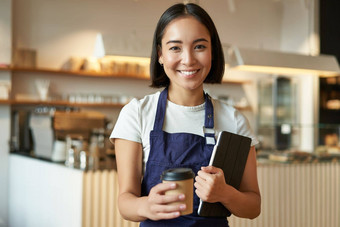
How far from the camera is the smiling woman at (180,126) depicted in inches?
49.2

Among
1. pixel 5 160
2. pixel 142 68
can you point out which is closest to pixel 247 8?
pixel 142 68

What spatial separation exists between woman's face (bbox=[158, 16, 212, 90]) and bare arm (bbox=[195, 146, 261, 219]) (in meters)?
0.28

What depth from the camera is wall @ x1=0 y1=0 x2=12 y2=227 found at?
5.50 m

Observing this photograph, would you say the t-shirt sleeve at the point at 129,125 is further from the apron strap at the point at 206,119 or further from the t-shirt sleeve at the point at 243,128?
the t-shirt sleeve at the point at 243,128

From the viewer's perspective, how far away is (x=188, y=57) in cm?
124

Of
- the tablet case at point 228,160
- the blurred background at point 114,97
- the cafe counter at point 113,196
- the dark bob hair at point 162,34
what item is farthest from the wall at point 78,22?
the tablet case at point 228,160

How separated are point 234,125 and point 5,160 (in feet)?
15.4

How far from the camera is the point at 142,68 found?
6613mm

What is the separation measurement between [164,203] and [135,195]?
8.6 inches

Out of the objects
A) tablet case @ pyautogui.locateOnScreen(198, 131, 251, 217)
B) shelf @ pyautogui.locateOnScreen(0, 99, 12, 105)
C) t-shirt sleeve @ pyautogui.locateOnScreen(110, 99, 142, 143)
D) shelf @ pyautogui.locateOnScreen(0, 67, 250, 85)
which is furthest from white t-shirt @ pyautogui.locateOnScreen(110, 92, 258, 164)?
A: shelf @ pyautogui.locateOnScreen(0, 67, 250, 85)

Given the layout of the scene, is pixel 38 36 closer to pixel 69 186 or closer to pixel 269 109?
pixel 69 186

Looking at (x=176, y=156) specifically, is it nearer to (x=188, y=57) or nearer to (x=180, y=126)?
(x=180, y=126)

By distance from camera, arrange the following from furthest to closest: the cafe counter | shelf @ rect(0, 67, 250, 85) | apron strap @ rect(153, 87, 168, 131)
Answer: shelf @ rect(0, 67, 250, 85)
the cafe counter
apron strap @ rect(153, 87, 168, 131)

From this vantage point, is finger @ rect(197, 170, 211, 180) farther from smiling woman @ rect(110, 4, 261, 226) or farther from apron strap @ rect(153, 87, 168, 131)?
apron strap @ rect(153, 87, 168, 131)
